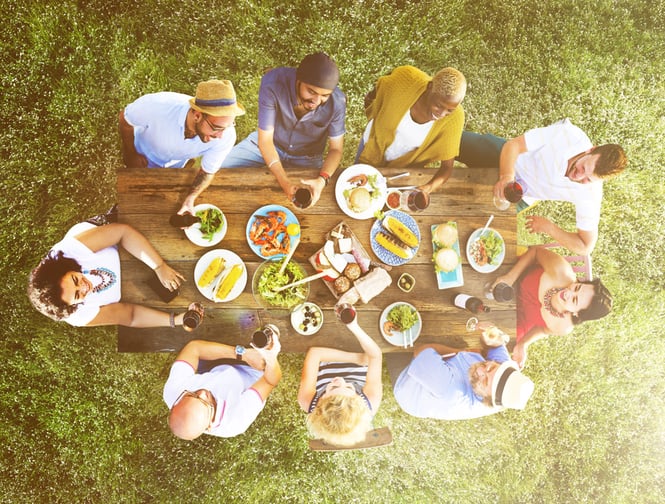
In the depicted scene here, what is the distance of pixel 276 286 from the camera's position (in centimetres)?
249

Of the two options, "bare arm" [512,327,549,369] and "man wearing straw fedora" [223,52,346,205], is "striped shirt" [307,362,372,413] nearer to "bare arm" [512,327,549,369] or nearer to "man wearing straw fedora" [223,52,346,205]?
"man wearing straw fedora" [223,52,346,205]

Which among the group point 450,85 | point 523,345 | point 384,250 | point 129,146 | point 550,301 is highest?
point 450,85

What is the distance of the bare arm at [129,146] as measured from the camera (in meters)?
2.70

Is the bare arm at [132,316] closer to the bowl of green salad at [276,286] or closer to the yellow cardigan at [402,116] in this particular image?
the bowl of green salad at [276,286]

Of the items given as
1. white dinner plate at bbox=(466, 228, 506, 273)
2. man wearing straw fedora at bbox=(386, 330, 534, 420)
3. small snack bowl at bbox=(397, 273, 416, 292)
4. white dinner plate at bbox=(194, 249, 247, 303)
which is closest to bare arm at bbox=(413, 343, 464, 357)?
man wearing straw fedora at bbox=(386, 330, 534, 420)

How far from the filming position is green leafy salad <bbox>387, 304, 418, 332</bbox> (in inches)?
101

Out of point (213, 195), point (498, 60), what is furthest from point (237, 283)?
point (498, 60)

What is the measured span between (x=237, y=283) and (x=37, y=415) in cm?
232

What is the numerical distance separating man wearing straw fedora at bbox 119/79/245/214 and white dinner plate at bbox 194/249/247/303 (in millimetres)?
336

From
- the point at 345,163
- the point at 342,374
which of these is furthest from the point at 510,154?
the point at 342,374

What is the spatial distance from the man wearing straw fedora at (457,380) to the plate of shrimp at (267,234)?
1.17 metres

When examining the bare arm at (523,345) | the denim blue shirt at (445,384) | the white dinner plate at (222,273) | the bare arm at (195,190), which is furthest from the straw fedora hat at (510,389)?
the bare arm at (195,190)

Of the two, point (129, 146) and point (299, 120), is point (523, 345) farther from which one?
point (129, 146)

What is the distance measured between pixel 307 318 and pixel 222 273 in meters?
0.62
